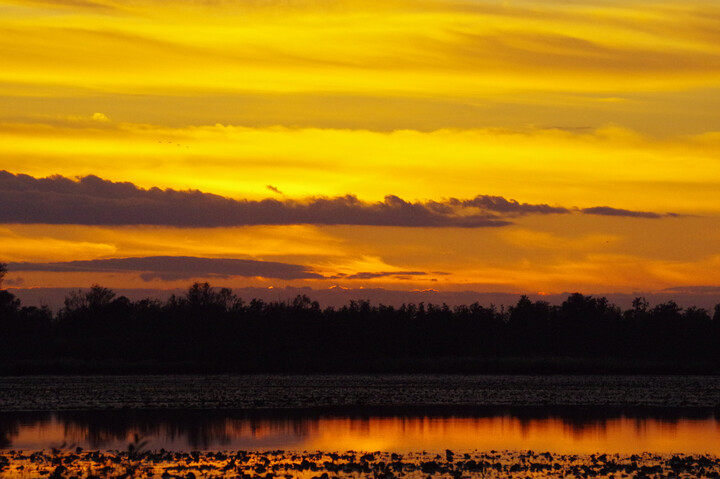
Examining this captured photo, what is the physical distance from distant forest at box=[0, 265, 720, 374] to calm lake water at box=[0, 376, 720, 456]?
42.0m

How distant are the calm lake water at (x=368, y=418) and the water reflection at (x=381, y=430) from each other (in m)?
0.05

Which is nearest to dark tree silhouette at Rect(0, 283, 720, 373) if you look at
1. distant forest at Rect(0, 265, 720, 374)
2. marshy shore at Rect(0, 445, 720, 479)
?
distant forest at Rect(0, 265, 720, 374)

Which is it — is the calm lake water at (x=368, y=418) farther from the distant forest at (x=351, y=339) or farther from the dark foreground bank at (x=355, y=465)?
the distant forest at (x=351, y=339)

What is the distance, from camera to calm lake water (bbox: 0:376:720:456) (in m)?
39.2

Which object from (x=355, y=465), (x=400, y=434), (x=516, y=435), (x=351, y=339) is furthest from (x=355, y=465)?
(x=351, y=339)

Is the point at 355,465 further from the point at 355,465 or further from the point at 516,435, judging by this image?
the point at 516,435

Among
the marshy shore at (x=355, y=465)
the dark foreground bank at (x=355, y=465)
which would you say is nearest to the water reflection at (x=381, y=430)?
the marshy shore at (x=355, y=465)

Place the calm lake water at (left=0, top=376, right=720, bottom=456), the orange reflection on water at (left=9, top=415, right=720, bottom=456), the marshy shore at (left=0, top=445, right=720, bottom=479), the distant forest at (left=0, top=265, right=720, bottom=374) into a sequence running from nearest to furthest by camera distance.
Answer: the marshy shore at (left=0, top=445, right=720, bottom=479) < the orange reflection on water at (left=9, top=415, right=720, bottom=456) < the calm lake water at (left=0, top=376, right=720, bottom=456) < the distant forest at (left=0, top=265, right=720, bottom=374)

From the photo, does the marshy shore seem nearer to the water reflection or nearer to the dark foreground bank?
the dark foreground bank

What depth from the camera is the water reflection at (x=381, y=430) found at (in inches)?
1515

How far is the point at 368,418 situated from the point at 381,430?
5.94 meters

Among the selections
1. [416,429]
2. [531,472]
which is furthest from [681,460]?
[416,429]

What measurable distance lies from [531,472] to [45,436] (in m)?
20.2

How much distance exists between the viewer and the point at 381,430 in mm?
44062
